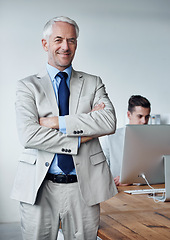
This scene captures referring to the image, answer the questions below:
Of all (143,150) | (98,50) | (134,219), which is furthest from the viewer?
(98,50)

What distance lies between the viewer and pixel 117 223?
224cm

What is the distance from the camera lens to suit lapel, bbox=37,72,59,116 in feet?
6.66

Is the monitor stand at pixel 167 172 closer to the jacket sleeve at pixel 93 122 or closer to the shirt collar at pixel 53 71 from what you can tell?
the jacket sleeve at pixel 93 122

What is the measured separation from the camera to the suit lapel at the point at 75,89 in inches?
81.0

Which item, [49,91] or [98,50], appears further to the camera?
[98,50]

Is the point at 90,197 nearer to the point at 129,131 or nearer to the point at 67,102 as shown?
the point at 67,102

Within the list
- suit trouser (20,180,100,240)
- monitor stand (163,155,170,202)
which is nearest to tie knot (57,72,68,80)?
suit trouser (20,180,100,240)

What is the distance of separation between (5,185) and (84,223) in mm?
4111

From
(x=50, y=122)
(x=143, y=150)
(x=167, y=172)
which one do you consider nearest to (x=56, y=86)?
(x=50, y=122)

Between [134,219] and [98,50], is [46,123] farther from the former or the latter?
[98,50]

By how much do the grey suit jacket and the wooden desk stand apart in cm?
27

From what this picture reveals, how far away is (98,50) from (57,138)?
4392 millimetres

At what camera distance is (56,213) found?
1930 millimetres

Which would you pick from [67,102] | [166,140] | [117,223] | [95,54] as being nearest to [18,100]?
[67,102]
